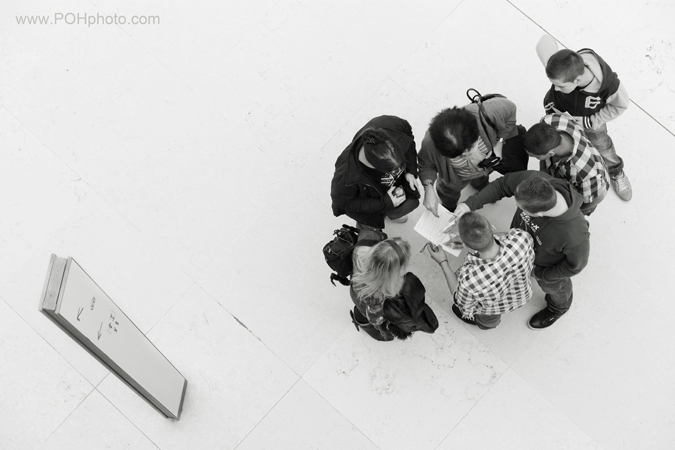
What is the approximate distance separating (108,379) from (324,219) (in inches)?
69.2

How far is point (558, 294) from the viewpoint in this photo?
3.04 metres

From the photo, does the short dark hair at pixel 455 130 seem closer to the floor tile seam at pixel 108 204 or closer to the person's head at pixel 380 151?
the person's head at pixel 380 151

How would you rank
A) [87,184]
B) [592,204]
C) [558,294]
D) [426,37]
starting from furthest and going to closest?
[426,37], [87,184], [558,294], [592,204]

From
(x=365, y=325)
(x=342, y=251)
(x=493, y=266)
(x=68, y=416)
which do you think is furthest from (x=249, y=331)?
(x=493, y=266)

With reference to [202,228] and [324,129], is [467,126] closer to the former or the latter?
[324,129]

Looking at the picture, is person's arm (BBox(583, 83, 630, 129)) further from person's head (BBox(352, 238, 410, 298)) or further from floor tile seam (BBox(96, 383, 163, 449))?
floor tile seam (BBox(96, 383, 163, 449))

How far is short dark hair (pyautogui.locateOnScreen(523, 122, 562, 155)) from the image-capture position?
2525 millimetres

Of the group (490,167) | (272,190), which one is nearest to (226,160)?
(272,190)

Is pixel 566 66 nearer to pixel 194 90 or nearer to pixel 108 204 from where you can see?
pixel 194 90

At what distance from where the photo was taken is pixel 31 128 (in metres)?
3.80

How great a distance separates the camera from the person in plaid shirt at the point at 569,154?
254 cm

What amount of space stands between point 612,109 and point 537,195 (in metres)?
0.89

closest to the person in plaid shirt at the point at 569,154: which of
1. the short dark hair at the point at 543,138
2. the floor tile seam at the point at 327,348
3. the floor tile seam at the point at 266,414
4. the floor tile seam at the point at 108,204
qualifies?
the short dark hair at the point at 543,138

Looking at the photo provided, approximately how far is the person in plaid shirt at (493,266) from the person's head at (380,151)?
1.39ft
